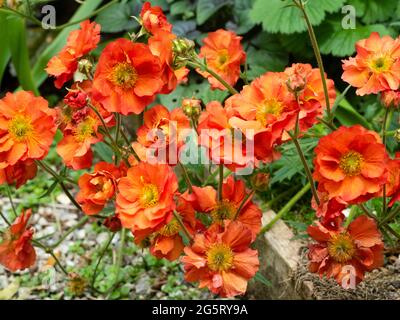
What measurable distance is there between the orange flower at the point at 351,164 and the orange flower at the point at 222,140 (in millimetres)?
121

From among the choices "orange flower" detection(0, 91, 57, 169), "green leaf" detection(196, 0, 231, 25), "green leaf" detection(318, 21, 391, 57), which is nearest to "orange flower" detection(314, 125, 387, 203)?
"orange flower" detection(0, 91, 57, 169)

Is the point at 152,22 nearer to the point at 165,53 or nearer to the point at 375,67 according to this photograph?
the point at 165,53

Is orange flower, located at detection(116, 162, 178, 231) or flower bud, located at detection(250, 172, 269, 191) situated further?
flower bud, located at detection(250, 172, 269, 191)

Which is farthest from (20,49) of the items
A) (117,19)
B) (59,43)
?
(117,19)

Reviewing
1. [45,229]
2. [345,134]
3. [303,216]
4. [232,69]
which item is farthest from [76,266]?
[345,134]

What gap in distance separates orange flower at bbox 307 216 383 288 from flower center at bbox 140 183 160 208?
26 cm

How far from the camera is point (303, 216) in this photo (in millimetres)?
1655

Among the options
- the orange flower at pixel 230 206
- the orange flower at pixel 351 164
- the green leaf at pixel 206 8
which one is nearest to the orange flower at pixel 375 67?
the orange flower at pixel 351 164

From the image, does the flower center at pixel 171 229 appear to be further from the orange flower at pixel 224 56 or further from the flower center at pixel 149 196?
the orange flower at pixel 224 56

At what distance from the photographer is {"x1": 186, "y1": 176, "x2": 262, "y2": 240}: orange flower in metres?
1.18

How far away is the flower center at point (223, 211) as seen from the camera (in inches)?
47.1

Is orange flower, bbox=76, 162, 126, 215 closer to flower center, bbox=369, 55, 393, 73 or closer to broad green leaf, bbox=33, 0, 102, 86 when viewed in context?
flower center, bbox=369, 55, 393, 73

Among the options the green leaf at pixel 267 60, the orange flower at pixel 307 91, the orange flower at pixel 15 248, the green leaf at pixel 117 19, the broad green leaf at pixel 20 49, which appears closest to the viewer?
the orange flower at pixel 307 91

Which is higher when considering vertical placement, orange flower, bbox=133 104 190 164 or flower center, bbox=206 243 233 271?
orange flower, bbox=133 104 190 164
